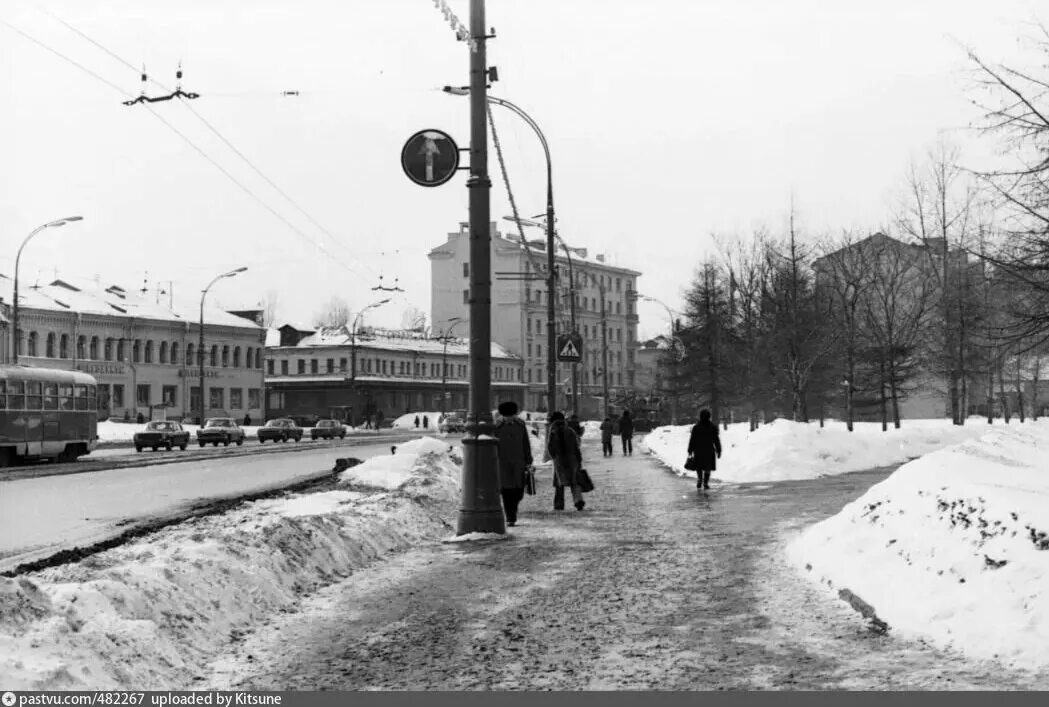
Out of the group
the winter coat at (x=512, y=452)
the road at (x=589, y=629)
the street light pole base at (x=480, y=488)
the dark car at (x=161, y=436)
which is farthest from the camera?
the dark car at (x=161, y=436)

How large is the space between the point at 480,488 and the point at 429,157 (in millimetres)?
4049

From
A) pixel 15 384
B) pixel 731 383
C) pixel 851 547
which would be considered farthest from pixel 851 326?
pixel 851 547

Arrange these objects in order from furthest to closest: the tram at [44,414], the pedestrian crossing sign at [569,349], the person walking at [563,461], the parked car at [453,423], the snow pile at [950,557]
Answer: the parked car at [453,423] → the tram at [44,414] → the pedestrian crossing sign at [569,349] → the person walking at [563,461] → the snow pile at [950,557]

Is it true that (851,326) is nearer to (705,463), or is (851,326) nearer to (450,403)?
(705,463)

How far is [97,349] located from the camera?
78.1 meters

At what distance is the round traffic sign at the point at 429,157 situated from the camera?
14.3 meters

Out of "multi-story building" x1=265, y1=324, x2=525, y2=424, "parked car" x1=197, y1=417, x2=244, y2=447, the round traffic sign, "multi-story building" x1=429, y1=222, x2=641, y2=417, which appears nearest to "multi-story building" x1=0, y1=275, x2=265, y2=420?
"multi-story building" x1=265, y1=324, x2=525, y2=424

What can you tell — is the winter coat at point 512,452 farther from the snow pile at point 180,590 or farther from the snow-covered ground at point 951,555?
the snow-covered ground at point 951,555

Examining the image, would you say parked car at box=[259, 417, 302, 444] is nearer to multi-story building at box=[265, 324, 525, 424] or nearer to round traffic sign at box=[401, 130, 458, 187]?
multi-story building at box=[265, 324, 525, 424]

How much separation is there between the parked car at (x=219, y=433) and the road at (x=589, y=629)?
44.5 meters

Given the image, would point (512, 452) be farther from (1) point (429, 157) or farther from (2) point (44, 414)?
(2) point (44, 414)

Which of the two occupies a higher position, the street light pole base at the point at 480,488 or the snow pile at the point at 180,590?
the street light pole base at the point at 480,488

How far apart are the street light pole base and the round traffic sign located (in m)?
3.21

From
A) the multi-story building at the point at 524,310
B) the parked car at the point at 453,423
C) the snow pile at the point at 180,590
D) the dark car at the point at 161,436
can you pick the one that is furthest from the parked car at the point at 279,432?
the multi-story building at the point at 524,310
